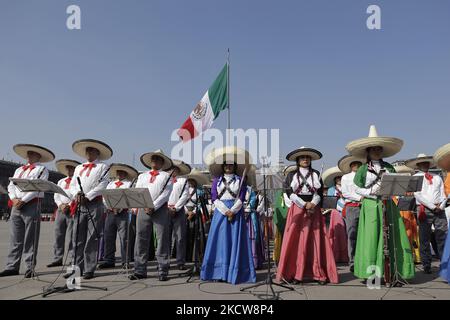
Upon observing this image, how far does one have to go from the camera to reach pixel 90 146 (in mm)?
6570

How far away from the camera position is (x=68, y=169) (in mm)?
9117

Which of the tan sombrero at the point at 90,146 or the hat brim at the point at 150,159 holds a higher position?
the tan sombrero at the point at 90,146

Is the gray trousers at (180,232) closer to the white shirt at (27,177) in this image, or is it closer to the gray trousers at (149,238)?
the gray trousers at (149,238)

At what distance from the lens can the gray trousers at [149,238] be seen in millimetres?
6027

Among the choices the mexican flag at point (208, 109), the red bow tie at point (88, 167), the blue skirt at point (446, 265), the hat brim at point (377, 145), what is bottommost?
the blue skirt at point (446, 265)

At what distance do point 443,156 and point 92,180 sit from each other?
6.34 m

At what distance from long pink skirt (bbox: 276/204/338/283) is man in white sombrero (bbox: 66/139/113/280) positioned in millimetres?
3366

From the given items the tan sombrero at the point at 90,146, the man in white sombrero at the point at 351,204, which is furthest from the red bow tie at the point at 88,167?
the man in white sombrero at the point at 351,204

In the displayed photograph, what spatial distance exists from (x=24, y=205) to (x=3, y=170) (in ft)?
225

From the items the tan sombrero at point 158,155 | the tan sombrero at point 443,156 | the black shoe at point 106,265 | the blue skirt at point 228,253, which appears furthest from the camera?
the black shoe at point 106,265

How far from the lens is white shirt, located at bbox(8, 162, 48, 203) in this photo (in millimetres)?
6336
